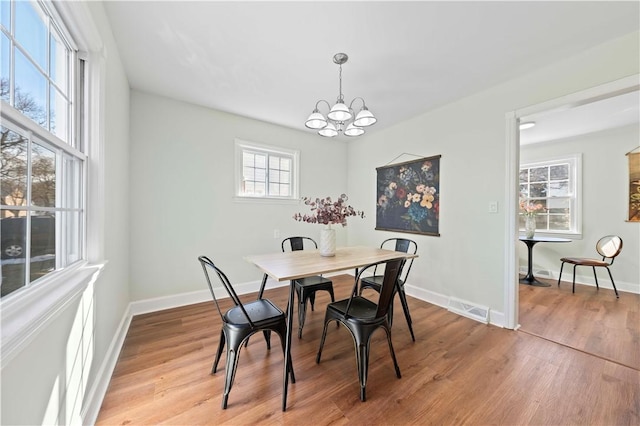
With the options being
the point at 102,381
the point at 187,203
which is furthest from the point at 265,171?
the point at 102,381

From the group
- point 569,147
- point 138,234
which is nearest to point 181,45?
point 138,234

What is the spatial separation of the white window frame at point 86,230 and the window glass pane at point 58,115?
11cm

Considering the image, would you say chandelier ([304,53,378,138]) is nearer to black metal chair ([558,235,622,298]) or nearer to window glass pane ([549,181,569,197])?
black metal chair ([558,235,622,298])

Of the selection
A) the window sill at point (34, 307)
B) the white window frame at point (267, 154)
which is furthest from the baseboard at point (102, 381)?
the white window frame at point (267, 154)

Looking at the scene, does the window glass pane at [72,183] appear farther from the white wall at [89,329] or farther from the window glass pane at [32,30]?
the window glass pane at [32,30]

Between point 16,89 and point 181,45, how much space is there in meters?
1.41

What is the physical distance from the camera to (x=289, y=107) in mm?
3062

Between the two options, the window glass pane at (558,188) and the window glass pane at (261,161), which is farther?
the window glass pane at (558,188)

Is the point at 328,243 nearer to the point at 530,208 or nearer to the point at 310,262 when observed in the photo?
the point at 310,262

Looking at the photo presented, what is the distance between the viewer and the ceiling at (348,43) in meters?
1.61

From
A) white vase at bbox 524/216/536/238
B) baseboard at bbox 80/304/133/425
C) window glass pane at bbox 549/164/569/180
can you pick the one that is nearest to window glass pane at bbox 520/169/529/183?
window glass pane at bbox 549/164/569/180

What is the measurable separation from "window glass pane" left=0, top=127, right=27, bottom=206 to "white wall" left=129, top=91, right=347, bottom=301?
2.03 meters

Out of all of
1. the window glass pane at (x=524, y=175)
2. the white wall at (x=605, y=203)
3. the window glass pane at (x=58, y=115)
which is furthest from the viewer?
the window glass pane at (x=524, y=175)

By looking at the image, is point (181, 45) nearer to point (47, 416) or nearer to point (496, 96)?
point (47, 416)
